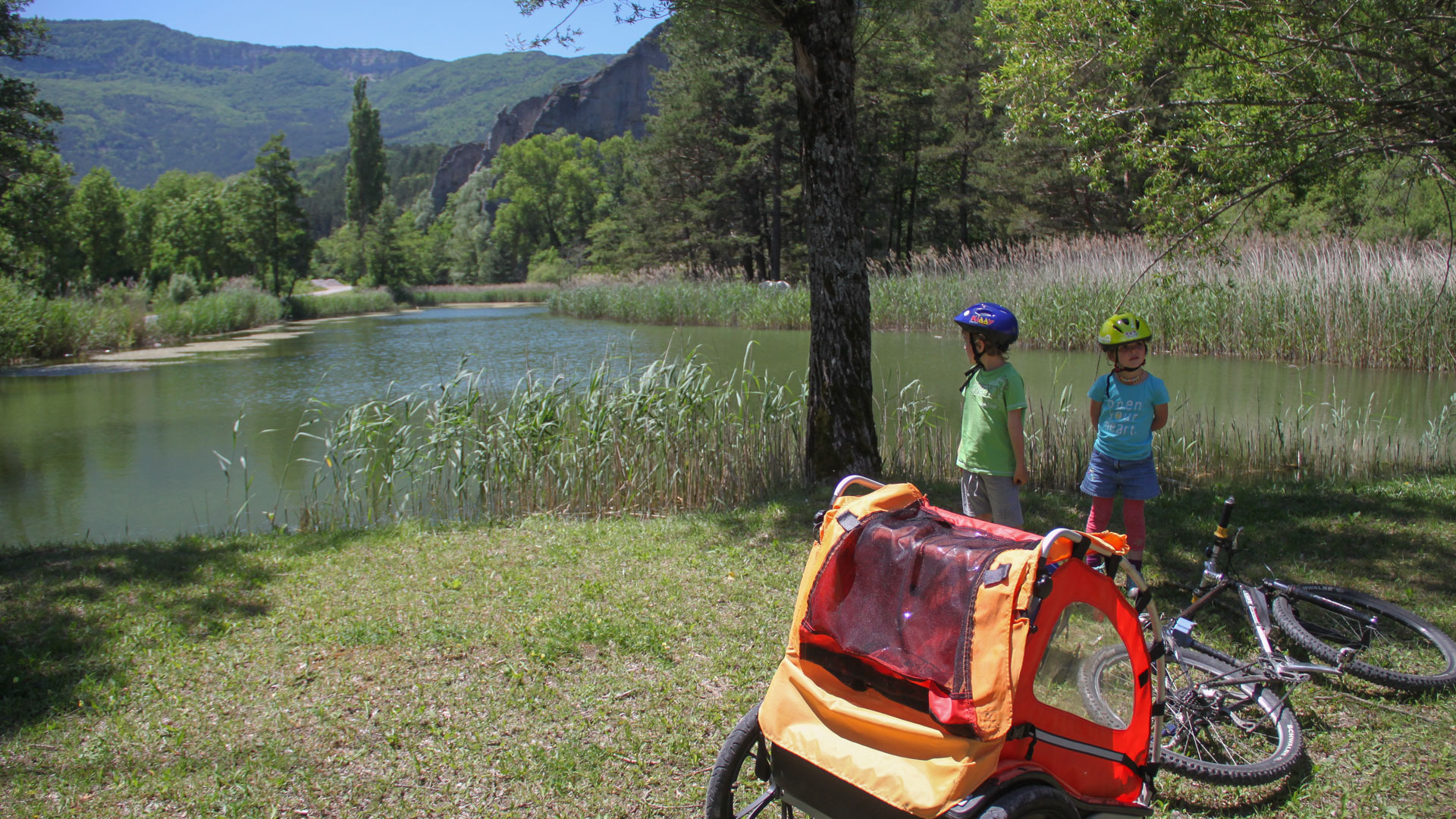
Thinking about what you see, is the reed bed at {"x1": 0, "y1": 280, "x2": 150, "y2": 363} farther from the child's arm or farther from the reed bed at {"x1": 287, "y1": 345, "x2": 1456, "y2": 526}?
the child's arm

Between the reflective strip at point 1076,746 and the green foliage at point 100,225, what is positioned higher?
the green foliage at point 100,225

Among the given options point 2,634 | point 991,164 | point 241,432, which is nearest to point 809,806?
point 2,634

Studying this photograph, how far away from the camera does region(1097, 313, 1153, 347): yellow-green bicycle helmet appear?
3.94 metres

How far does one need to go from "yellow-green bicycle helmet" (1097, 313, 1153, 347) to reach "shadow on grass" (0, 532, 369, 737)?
4.36 meters

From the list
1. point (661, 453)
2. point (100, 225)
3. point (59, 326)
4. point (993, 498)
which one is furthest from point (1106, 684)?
point (100, 225)

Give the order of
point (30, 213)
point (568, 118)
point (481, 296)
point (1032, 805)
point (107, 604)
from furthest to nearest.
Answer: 1. point (568, 118)
2. point (481, 296)
3. point (30, 213)
4. point (107, 604)
5. point (1032, 805)

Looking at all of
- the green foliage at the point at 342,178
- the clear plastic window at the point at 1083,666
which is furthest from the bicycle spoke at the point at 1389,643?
the green foliage at the point at 342,178

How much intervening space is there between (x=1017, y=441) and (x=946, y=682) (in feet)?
7.51

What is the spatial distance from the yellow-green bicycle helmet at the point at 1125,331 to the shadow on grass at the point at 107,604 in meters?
4.36

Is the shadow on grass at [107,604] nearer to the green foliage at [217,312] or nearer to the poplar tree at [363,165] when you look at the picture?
the green foliage at [217,312]

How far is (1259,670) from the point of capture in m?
3.20

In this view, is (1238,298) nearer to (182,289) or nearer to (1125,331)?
(1125,331)

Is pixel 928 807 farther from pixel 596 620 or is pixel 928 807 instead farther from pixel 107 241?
pixel 107 241

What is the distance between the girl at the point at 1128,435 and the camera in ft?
13.6
